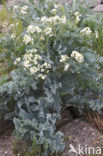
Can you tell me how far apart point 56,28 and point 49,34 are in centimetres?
15

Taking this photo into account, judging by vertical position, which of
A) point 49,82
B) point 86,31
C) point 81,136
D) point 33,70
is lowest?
point 81,136

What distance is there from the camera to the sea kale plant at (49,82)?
2.19 m

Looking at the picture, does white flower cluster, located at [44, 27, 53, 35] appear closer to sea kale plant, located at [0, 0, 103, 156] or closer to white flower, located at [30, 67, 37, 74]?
sea kale plant, located at [0, 0, 103, 156]

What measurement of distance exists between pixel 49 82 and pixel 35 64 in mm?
209

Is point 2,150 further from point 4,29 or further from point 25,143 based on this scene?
point 4,29

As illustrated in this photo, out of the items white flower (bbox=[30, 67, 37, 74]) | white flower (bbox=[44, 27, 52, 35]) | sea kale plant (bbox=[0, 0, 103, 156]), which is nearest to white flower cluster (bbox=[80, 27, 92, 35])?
sea kale plant (bbox=[0, 0, 103, 156])

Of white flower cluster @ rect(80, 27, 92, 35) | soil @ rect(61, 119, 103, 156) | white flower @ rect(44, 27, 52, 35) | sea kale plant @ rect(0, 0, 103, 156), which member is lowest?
soil @ rect(61, 119, 103, 156)

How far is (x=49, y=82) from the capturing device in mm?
2326

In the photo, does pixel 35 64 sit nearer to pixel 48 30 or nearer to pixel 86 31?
pixel 48 30

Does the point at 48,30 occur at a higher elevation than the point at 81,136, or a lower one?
higher

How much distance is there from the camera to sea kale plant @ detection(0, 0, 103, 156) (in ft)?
7.18

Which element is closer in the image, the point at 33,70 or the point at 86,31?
the point at 33,70

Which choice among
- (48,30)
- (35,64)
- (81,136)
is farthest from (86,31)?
(81,136)

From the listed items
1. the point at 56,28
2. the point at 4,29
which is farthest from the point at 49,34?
the point at 4,29
